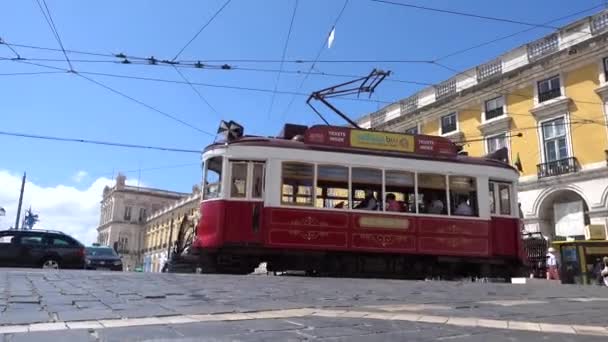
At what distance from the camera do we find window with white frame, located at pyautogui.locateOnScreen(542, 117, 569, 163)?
24016mm

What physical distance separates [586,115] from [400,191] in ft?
47.5

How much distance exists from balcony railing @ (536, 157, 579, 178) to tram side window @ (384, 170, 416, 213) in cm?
1379

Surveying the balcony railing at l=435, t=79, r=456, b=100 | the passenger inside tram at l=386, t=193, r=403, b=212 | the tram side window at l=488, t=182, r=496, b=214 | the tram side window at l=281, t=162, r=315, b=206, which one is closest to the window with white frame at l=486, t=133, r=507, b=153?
the balcony railing at l=435, t=79, r=456, b=100

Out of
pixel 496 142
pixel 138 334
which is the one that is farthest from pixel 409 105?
pixel 138 334

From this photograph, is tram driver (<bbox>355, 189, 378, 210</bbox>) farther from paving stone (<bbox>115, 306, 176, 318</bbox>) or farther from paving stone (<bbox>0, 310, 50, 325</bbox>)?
paving stone (<bbox>0, 310, 50, 325</bbox>)

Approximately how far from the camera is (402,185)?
1275 cm

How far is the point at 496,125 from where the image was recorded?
2709 centimetres

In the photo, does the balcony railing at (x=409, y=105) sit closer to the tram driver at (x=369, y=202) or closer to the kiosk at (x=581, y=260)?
the kiosk at (x=581, y=260)

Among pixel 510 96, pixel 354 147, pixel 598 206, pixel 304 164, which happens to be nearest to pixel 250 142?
pixel 304 164

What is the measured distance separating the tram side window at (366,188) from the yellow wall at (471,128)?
17000mm

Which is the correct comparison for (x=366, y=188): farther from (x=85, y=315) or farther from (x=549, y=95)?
(x=549, y=95)

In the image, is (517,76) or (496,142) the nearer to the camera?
(517,76)

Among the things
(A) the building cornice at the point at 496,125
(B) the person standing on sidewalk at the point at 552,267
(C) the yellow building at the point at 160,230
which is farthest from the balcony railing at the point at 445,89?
(C) the yellow building at the point at 160,230

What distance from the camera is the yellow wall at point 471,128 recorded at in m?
28.1
